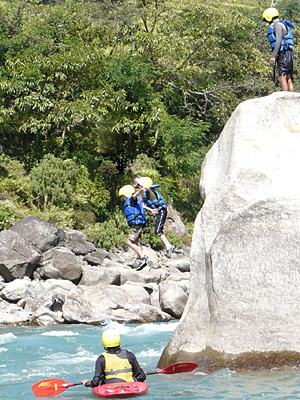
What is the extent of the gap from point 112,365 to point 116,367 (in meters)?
0.05

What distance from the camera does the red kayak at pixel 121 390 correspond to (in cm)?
642

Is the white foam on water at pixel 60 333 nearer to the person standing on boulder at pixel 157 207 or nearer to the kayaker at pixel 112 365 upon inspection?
the person standing on boulder at pixel 157 207

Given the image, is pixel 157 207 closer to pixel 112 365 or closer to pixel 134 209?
pixel 134 209

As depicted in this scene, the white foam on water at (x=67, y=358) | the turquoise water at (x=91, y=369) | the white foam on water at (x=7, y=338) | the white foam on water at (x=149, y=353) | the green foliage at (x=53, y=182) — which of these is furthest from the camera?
the green foliage at (x=53, y=182)

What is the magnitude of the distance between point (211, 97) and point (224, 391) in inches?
791

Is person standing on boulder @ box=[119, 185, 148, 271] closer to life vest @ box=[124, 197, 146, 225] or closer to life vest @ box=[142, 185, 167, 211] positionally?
life vest @ box=[124, 197, 146, 225]

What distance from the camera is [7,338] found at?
10906 mm

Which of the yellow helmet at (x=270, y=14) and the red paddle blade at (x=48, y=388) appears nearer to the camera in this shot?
the red paddle blade at (x=48, y=388)

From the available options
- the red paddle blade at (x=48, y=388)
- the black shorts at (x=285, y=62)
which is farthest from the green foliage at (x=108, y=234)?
the red paddle blade at (x=48, y=388)

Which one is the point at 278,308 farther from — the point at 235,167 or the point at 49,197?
the point at 49,197

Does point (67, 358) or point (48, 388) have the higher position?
point (48, 388)

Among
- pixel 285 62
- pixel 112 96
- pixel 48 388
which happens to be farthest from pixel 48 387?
pixel 112 96

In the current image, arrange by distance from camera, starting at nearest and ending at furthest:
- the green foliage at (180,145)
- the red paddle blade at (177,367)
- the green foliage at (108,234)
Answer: the red paddle blade at (177,367) < the green foliage at (108,234) < the green foliage at (180,145)

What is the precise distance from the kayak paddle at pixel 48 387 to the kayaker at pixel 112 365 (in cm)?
42
